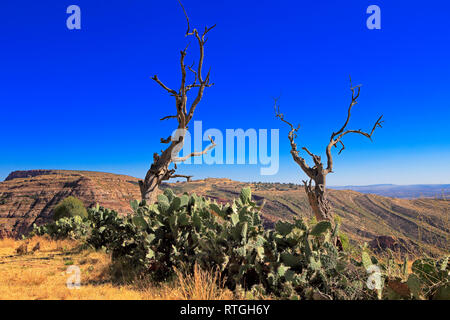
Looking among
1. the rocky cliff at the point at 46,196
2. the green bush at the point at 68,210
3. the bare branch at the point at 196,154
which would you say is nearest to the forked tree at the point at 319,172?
the bare branch at the point at 196,154

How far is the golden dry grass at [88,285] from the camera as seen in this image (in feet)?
10.1

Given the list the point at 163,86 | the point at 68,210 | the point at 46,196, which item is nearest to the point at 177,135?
the point at 163,86

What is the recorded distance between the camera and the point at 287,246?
3.35 meters

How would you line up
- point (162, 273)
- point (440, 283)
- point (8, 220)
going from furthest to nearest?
point (8, 220)
point (162, 273)
point (440, 283)

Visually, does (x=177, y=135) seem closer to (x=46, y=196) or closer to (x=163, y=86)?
(x=163, y=86)

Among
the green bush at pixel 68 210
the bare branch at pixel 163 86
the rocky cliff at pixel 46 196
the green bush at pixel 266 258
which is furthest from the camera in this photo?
the rocky cliff at pixel 46 196

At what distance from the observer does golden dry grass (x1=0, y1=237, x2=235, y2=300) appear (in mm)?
3064

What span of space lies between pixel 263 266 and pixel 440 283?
1756mm

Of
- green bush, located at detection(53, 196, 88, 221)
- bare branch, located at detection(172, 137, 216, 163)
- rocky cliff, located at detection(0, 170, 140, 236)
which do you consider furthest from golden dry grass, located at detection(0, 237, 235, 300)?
rocky cliff, located at detection(0, 170, 140, 236)

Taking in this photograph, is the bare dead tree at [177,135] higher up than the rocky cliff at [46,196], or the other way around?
the bare dead tree at [177,135]

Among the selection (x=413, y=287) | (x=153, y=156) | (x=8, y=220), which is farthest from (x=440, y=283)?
(x=8, y=220)

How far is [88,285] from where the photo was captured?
4188mm

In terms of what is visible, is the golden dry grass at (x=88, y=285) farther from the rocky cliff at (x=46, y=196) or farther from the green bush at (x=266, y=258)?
the rocky cliff at (x=46, y=196)
